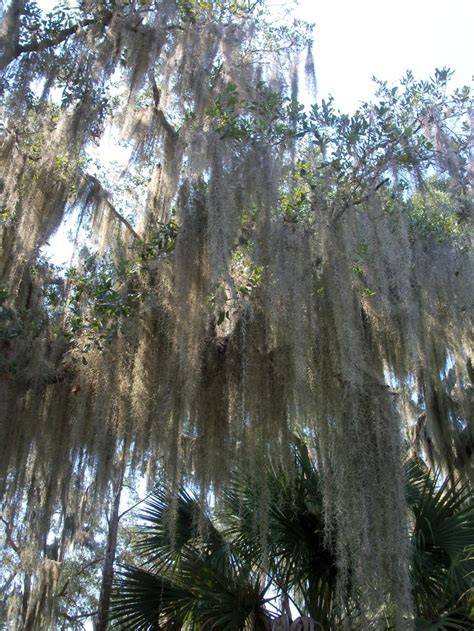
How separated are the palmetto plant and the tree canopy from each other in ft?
2.13

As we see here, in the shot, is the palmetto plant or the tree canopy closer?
the tree canopy

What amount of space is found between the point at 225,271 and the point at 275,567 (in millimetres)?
2517

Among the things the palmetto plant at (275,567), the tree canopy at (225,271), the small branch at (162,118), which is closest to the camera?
the tree canopy at (225,271)

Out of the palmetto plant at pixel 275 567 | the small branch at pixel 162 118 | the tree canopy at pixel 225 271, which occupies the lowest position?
the palmetto plant at pixel 275 567

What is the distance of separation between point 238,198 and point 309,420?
149cm

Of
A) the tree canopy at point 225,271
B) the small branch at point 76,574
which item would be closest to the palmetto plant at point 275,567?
the tree canopy at point 225,271

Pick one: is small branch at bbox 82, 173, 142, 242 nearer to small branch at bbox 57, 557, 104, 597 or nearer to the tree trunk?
the tree trunk

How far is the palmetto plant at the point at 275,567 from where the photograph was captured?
4895 millimetres

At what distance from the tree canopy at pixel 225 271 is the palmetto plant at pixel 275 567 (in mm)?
649

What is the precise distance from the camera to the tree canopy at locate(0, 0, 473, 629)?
4.15 metres

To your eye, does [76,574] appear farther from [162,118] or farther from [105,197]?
[162,118]

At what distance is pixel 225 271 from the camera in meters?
3.93

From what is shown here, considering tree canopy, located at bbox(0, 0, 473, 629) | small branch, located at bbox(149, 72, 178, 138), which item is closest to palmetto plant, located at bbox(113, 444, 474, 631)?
tree canopy, located at bbox(0, 0, 473, 629)

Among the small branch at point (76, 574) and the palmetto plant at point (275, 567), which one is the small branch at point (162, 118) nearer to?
the palmetto plant at point (275, 567)
